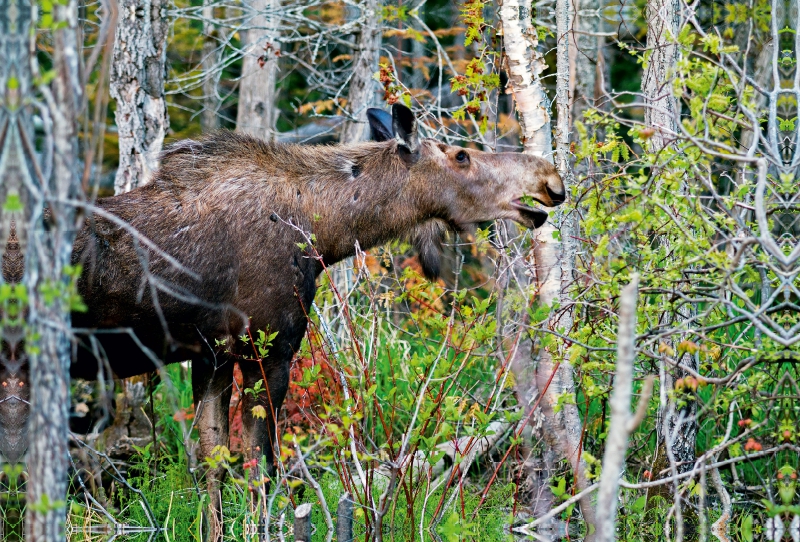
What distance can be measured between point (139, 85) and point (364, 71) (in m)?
2.25

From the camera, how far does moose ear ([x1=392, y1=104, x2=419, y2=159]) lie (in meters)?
5.66

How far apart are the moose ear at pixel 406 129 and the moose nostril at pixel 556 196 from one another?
0.94 meters

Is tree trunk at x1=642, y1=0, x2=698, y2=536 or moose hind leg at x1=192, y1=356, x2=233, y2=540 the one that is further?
moose hind leg at x1=192, y1=356, x2=233, y2=540

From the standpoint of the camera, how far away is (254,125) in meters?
9.46

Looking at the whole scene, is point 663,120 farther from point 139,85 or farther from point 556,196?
point 139,85

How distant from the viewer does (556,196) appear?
554 cm

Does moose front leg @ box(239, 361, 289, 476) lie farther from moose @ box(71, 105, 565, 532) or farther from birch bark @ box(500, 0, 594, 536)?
birch bark @ box(500, 0, 594, 536)

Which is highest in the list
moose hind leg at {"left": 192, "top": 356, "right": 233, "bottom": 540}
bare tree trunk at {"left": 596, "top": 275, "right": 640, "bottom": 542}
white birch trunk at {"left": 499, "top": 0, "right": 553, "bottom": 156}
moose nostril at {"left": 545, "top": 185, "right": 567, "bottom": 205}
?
white birch trunk at {"left": 499, "top": 0, "right": 553, "bottom": 156}

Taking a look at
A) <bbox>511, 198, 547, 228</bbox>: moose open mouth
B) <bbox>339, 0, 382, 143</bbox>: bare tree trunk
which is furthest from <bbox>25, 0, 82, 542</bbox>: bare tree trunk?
<bbox>339, 0, 382, 143</bbox>: bare tree trunk

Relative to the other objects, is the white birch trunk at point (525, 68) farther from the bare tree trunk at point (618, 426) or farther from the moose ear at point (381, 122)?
the bare tree trunk at point (618, 426)

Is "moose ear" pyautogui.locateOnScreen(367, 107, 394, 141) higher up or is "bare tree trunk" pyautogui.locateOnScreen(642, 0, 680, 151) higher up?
"bare tree trunk" pyautogui.locateOnScreen(642, 0, 680, 151)

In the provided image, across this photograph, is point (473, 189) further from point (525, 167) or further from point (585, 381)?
point (585, 381)

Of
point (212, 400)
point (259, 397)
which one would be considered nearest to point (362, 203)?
point (259, 397)

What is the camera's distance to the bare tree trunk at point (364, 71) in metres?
8.02
